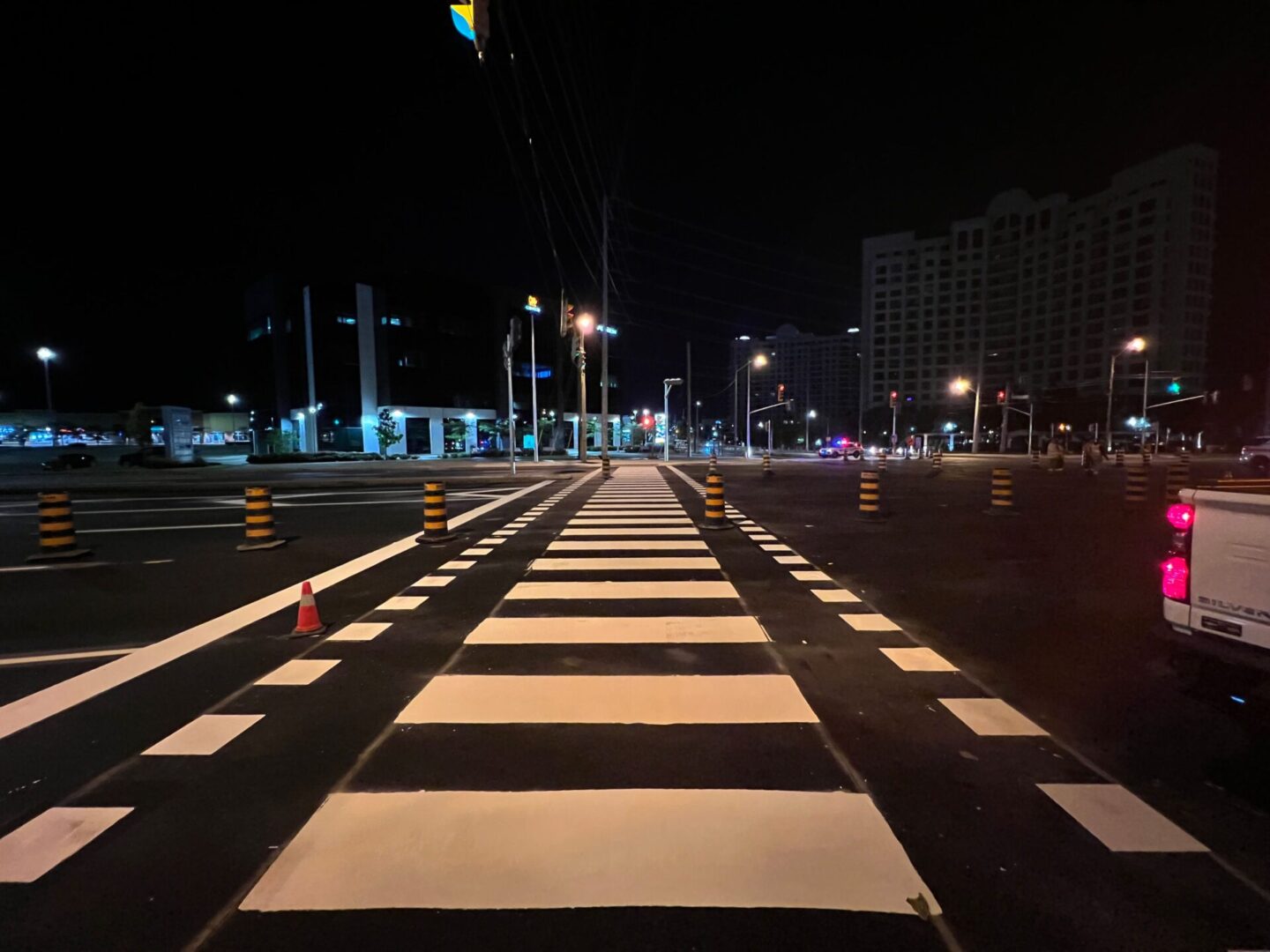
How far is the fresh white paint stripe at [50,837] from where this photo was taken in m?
2.54

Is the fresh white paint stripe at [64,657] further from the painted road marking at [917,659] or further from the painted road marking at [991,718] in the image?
the painted road marking at [991,718]

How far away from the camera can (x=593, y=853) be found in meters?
2.60

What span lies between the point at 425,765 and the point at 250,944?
4.06 ft

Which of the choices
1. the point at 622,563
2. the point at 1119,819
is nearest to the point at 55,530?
the point at 622,563

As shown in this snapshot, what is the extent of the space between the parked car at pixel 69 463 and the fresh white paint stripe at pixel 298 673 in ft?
159

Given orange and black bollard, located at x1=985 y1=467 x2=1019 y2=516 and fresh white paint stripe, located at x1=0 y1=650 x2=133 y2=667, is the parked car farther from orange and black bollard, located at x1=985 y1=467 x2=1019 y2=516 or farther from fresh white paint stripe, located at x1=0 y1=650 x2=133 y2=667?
orange and black bollard, located at x1=985 y1=467 x2=1019 y2=516

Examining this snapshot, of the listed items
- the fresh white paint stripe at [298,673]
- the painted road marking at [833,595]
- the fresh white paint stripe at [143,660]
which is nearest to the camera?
the fresh white paint stripe at [143,660]

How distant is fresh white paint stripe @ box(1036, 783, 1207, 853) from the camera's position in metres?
2.62

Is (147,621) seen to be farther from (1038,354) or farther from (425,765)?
(1038,354)

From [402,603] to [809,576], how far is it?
5.05 meters

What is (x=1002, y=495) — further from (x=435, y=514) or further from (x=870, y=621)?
(x=435, y=514)

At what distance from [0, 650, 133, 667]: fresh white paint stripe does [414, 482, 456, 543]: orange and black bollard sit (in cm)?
505

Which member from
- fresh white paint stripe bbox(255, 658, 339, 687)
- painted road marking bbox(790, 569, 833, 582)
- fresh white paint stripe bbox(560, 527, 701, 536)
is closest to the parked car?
fresh white paint stripe bbox(560, 527, 701, 536)

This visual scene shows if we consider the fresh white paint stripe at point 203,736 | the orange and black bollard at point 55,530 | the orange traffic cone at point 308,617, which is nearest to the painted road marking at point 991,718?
the fresh white paint stripe at point 203,736
